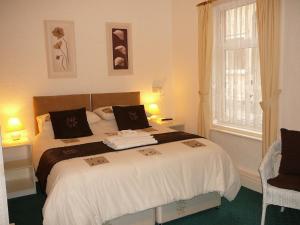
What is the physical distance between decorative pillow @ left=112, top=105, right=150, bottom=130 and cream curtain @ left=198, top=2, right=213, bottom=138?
90 centimetres

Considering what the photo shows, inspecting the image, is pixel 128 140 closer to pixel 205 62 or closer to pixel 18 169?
pixel 18 169

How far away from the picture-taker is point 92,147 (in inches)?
124

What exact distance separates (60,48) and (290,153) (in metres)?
3.34

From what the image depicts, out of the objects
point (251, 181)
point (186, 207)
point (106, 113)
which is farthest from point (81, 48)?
point (251, 181)

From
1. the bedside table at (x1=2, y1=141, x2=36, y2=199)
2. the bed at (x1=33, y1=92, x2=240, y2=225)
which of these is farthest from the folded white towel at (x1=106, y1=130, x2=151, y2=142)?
the bedside table at (x1=2, y1=141, x2=36, y2=199)

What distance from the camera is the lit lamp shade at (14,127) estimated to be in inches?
151

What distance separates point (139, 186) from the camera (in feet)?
8.62

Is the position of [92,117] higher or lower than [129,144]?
higher

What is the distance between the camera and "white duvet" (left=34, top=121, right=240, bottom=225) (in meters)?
2.39

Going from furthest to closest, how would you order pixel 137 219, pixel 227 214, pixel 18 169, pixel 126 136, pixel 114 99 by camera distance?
pixel 114 99, pixel 18 169, pixel 126 136, pixel 227 214, pixel 137 219

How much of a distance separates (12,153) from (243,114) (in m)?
3.24

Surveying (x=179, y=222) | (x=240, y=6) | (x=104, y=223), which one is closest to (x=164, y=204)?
(x=179, y=222)

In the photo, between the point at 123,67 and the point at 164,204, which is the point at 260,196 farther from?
the point at 123,67

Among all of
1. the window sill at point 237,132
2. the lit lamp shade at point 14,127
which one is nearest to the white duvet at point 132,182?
the window sill at point 237,132
